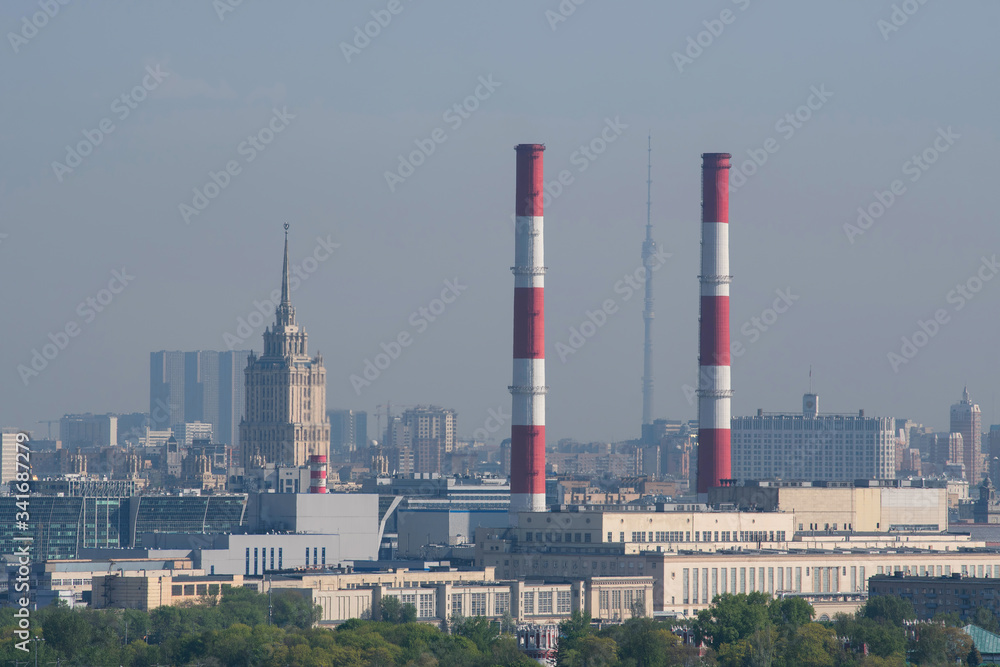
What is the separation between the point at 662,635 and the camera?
121500 millimetres

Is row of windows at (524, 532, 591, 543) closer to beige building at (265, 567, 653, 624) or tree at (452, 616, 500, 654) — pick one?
beige building at (265, 567, 653, 624)

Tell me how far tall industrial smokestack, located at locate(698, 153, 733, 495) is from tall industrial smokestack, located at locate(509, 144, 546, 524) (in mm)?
12938

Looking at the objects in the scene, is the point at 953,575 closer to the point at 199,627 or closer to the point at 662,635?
the point at 662,635

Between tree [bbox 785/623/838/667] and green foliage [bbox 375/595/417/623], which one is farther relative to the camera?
green foliage [bbox 375/595/417/623]

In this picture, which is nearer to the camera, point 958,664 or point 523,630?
point 958,664

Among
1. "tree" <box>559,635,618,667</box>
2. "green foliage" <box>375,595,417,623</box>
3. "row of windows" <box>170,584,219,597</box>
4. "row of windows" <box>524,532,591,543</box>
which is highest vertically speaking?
"row of windows" <box>524,532,591,543</box>

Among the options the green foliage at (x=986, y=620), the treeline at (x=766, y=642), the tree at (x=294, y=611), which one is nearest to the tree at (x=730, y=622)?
the treeline at (x=766, y=642)

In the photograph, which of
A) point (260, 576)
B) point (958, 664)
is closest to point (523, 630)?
point (958, 664)

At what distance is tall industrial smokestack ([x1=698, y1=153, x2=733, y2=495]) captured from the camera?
580ft

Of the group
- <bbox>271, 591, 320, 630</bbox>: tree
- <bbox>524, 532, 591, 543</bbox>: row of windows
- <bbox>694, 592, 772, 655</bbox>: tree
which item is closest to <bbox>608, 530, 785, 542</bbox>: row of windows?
<bbox>524, 532, 591, 543</bbox>: row of windows

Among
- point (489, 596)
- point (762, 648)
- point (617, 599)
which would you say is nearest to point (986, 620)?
point (617, 599)

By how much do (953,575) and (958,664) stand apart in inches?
1442

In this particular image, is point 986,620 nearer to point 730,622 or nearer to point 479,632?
point 730,622

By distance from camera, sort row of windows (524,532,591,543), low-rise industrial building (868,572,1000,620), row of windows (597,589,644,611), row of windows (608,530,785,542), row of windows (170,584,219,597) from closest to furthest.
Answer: low-rise industrial building (868,572,1000,620) → row of windows (597,589,644,611) → row of windows (170,584,219,597) → row of windows (524,532,591,543) → row of windows (608,530,785,542)
